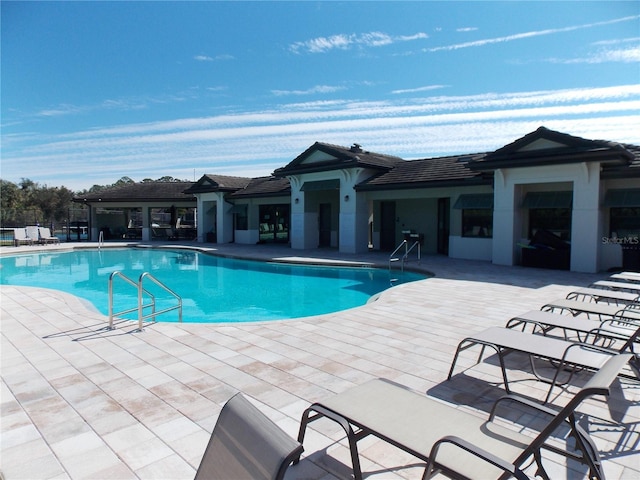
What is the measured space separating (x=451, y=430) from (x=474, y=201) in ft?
52.3

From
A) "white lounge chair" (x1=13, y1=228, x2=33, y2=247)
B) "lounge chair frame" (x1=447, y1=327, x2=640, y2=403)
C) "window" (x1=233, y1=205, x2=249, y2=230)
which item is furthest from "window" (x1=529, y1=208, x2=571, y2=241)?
"white lounge chair" (x1=13, y1=228, x2=33, y2=247)

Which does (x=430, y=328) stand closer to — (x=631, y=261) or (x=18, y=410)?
(x=18, y=410)

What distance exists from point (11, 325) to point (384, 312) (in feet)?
22.1

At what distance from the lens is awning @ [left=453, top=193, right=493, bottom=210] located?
16656 millimetres

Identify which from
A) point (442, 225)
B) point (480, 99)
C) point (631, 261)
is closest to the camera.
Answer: point (631, 261)

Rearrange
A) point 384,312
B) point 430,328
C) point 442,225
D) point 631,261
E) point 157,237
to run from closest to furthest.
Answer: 1. point 430,328
2. point 384,312
3. point 631,261
4. point 442,225
5. point 157,237

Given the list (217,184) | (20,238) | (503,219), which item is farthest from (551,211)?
(20,238)

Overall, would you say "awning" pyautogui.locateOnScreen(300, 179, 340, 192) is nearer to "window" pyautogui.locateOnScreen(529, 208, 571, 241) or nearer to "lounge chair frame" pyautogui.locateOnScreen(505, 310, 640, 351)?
"window" pyautogui.locateOnScreen(529, 208, 571, 241)

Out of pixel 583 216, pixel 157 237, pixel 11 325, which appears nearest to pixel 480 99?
pixel 583 216

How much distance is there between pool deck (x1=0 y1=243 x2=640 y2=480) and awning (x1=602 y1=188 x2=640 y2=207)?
322 inches

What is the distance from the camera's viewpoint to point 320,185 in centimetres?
2123

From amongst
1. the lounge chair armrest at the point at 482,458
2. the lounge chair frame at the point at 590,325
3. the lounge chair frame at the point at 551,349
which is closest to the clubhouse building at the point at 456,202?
the lounge chair frame at the point at 590,325

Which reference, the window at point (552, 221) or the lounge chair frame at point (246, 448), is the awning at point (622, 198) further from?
the lounge chair frame at point (246, 448)

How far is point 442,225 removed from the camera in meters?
19.9
